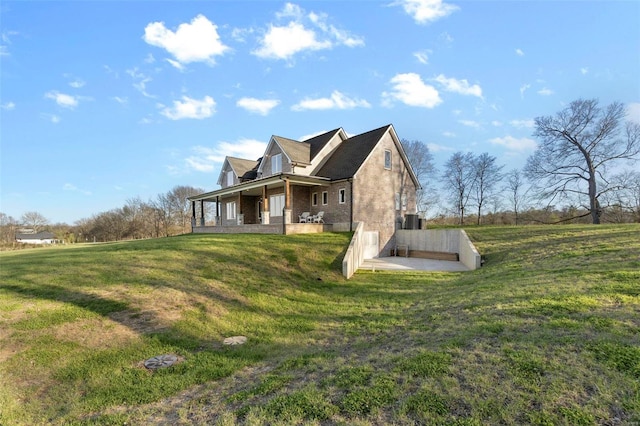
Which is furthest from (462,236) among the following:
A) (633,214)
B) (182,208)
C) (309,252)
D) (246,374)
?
(182,208)

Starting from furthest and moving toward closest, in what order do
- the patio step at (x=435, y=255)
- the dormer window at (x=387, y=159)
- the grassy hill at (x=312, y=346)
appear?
the dormer window at (x=387, y=159) < the patio step at (x=435, y=255) < the grassy hill at (x=312, y=346)

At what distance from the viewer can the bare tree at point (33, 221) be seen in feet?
209

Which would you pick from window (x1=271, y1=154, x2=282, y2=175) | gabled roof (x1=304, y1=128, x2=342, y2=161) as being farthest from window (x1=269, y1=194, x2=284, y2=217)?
gabled roof (x1=304, y1=128, x2=342, y2=161)

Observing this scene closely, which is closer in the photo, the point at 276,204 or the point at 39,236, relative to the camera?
the point at 276,204

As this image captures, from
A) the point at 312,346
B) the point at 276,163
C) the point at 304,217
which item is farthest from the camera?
the point at 276,163

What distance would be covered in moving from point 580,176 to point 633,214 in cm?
461

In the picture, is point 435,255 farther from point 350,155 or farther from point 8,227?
point 8,227

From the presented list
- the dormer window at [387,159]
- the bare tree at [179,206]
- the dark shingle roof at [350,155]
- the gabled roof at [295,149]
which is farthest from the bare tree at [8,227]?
the dormer window at [387,159]

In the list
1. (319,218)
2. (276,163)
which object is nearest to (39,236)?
(276,163)

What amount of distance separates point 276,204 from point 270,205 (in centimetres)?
91

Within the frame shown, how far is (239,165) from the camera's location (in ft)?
90.3

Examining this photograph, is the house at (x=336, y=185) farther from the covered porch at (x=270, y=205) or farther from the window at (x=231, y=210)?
the window at (x=231, y=210)

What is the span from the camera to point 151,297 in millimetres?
7680

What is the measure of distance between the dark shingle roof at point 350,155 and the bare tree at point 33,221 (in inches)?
2947
